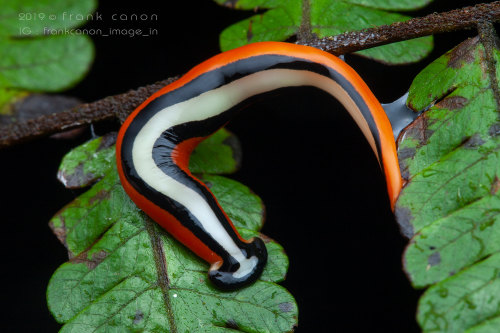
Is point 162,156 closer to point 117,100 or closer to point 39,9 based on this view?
point 117,100

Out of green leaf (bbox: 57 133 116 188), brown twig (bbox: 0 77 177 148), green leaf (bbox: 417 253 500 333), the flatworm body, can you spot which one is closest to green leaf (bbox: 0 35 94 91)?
brown twig (bbox: 0 77 177 148)

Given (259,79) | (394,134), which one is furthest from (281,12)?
(394,134)

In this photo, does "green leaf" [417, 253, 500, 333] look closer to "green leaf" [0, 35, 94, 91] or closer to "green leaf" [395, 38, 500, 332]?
"green leaf" [395, 38, 500, 332]

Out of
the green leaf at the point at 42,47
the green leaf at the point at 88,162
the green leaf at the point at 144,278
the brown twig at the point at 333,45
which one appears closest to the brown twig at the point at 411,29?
the brown twig at the point at 333,45

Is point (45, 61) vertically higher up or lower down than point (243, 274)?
higher up

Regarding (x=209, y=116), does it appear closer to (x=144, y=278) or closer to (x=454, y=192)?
(x=144, y=278)

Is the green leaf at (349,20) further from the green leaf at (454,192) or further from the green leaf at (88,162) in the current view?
the green leaf at (88,162)

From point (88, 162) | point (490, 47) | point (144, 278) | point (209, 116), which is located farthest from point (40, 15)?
point (490, 47)
